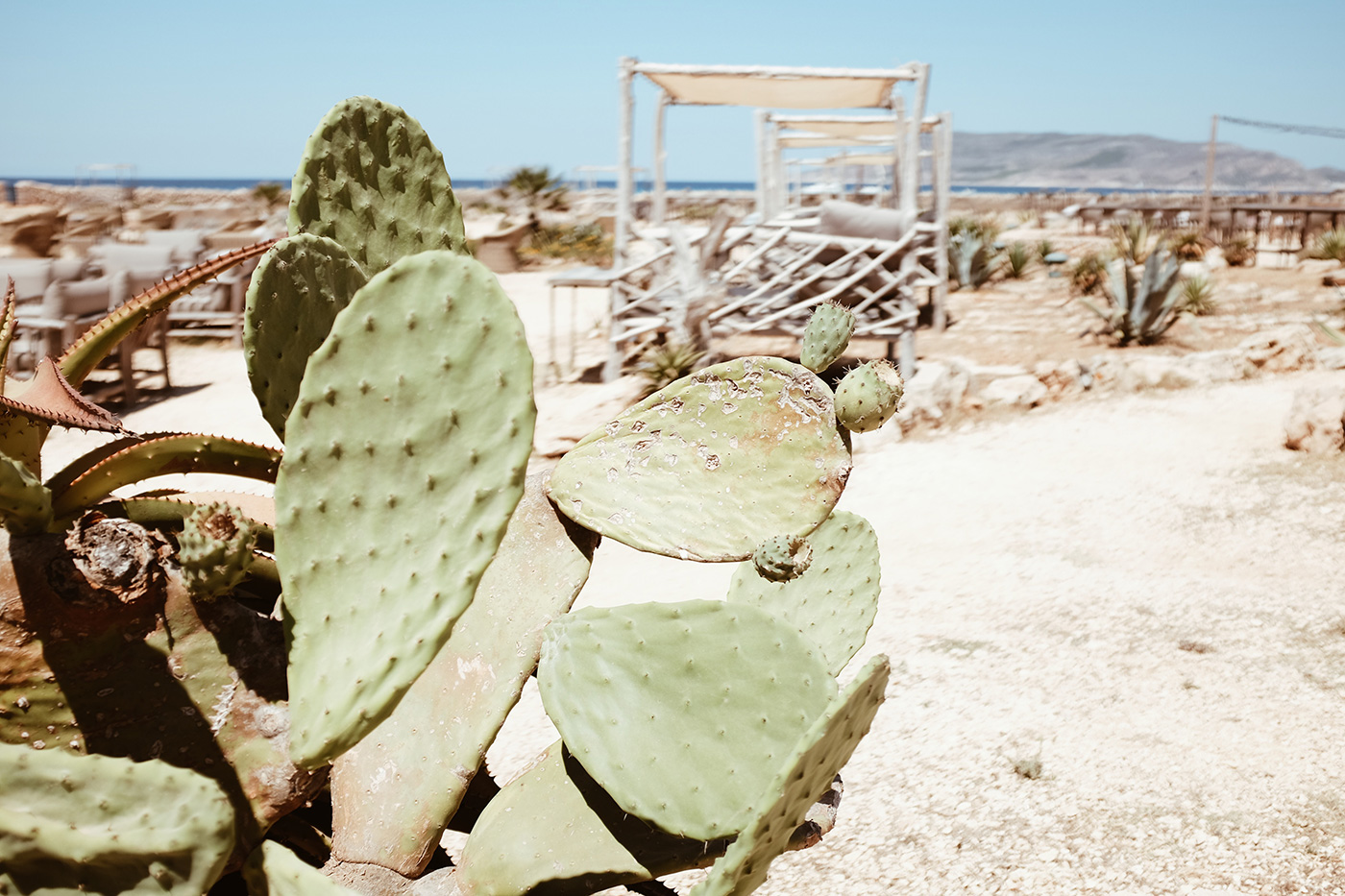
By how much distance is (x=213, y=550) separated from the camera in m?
1.04

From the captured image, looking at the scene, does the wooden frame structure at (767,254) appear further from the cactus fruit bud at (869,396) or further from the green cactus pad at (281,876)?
the green cactus pad at (281,876)

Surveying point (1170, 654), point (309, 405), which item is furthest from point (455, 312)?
point (1170, 654)

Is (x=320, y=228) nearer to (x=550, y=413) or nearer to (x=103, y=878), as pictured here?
(x=103, y=878)

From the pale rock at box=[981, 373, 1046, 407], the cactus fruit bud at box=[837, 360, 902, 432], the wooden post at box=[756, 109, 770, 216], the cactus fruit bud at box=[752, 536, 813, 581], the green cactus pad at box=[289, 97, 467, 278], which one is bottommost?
the pale rock at box=[981, 373, 1046, 407]

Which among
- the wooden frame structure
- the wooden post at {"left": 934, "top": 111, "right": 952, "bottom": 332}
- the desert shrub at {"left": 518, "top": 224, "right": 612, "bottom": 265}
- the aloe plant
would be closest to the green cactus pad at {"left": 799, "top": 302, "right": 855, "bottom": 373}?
the aloe plant

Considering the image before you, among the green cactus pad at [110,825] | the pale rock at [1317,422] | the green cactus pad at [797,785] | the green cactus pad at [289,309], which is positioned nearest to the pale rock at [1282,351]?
the pale rock at [1317,422]

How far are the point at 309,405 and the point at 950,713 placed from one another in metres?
2.52

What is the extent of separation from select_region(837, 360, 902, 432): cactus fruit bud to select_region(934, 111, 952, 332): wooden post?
8209 mm

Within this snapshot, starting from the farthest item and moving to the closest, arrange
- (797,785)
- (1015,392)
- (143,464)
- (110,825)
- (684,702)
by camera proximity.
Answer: (1015,392) < (684,702) < (143,464) < (797,785) < (110,825)

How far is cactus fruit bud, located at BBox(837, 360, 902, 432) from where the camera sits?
4.99 feet

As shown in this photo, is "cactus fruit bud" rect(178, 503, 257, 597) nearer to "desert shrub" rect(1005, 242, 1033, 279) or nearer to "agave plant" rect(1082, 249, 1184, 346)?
"agave plant" rect(1082, 249, 1184, 346)

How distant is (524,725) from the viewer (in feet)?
10.4

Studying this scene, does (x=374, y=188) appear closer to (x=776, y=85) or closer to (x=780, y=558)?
(x=780, y=558)

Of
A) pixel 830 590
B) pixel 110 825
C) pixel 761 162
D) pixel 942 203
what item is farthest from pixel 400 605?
pixel 761 162
